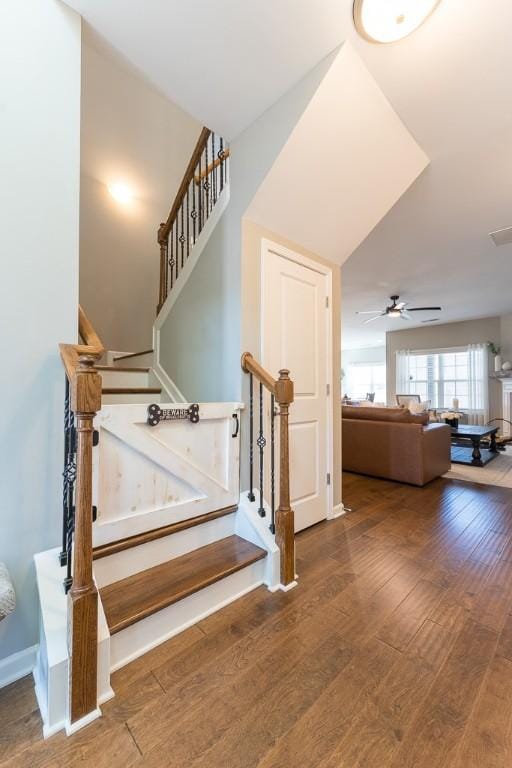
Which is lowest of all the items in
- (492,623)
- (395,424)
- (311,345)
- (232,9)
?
(492,623)

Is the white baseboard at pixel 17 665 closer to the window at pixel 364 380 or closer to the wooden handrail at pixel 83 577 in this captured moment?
the wooden handrail at pixel 83 577

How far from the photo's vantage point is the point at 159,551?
5.52 feet

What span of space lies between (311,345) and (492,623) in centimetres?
191

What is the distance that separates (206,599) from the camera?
1.57 meters

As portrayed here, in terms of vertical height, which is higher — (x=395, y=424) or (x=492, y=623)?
(x=395, y=424)

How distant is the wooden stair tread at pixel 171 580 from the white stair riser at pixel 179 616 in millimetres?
51

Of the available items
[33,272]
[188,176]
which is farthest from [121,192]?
[33,272]

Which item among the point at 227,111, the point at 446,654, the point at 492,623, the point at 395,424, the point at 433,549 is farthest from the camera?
the point at 395,424

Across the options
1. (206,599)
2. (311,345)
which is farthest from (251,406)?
(206,599)

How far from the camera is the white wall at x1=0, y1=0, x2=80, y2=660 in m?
1.28

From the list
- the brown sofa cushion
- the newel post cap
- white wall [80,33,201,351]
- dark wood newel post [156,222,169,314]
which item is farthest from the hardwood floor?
white wall [80,33,201,351]

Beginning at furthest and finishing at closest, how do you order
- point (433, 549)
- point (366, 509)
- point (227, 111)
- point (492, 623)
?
point (366, 509) → point (433, 549) → point (227, 111) → point (492, 623)

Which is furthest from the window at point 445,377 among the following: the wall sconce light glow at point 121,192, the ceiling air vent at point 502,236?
the wall sconce light glow at point 121,192

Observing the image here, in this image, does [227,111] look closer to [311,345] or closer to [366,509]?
[311,345]
